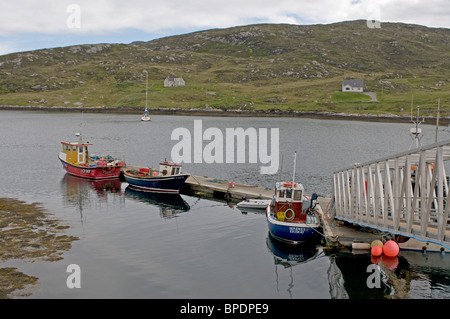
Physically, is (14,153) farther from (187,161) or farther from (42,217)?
(42,217)

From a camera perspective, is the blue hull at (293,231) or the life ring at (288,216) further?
the life ring at (288,216)

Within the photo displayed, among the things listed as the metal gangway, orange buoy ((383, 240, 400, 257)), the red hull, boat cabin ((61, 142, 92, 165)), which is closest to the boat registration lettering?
the metal gangway

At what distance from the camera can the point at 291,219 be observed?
37.9 m

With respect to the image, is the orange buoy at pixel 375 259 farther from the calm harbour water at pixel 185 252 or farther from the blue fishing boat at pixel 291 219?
the blue fishing boat at pixel 291 219

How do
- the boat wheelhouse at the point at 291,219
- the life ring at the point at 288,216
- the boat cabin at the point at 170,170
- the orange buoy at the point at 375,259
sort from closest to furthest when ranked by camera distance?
the orange buoy at the point at 375,259, the boat wheelhouse at the point at 291,219, the life ring at the point at 288,216, the boat cabin at the point at 170,170

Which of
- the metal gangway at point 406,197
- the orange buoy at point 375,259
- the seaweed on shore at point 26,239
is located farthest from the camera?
the orange buoy at point 375,259

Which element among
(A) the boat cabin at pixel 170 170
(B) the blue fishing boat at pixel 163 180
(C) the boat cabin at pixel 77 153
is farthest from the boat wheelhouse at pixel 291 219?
(C) the boat cabin at pixel 77 153

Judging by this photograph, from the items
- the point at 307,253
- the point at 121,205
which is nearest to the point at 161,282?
the point at 307,253

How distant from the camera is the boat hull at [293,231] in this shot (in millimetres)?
36469

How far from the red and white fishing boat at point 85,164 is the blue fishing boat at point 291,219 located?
113 ft

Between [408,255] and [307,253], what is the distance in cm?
745

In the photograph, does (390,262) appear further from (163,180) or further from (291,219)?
(163,180)

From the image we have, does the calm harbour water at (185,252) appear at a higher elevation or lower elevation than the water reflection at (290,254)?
higher

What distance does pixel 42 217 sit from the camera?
1683 inches
